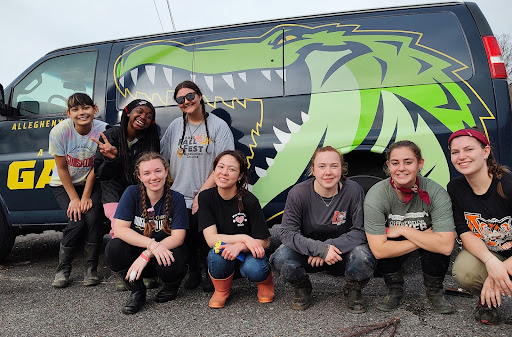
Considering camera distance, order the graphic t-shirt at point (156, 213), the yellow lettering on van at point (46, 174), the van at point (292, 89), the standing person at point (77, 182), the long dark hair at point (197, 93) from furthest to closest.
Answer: the yellow lettering on van at point (46, 174), the standing person at point (77, 182), the long dark hair at point (197, 93), the van at point (292, 89), the graphic t-shirt at point (156, 213)

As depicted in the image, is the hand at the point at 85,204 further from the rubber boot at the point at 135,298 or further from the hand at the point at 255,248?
the hand at the point at 255,248

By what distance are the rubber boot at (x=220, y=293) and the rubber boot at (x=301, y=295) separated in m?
0.42

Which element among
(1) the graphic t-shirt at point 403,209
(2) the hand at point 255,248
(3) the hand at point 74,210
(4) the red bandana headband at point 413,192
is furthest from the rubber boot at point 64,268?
(4) the red bandana headband at point 413,192

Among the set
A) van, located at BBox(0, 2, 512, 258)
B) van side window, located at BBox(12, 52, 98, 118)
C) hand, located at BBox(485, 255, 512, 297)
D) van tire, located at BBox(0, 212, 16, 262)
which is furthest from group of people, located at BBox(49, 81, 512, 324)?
van tire, located at BBox(0, 212, 16, 262)

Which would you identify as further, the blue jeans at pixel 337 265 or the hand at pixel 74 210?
the hand at pixel 74 210

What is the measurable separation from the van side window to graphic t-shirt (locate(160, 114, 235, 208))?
3.70ft

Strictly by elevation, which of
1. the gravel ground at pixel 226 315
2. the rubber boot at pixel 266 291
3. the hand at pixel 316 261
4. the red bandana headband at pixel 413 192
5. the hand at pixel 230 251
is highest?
the red bandana headband at pixel 413 192

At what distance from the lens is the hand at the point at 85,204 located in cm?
312

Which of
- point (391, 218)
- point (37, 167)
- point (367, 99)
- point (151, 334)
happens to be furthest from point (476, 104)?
point (37, 167)

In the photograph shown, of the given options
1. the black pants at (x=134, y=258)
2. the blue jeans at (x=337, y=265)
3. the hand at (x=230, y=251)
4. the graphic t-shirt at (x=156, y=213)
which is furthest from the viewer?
the graphic t-shirt at (x=156, y=213)

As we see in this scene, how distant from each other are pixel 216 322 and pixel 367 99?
1.89 metres

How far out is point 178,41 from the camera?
3.44 meters

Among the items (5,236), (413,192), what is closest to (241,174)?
(413,192)

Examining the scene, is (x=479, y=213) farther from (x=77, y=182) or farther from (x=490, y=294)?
(x=77, y=182)
